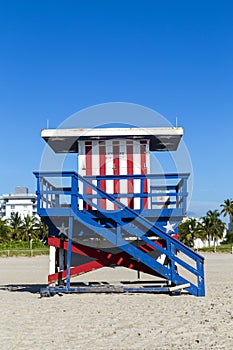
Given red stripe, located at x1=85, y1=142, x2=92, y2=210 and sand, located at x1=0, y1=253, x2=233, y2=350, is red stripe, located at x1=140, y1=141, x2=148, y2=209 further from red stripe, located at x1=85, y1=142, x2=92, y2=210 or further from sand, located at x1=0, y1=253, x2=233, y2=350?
sand, located at x1=0, y1=253, x2=233, y2=350

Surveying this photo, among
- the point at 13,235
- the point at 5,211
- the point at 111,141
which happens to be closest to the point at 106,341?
the point at 111,141

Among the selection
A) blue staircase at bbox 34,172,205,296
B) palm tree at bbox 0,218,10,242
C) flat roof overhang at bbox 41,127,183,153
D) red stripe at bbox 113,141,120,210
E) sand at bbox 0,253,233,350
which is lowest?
palm tree at bbox 0,218,10,242

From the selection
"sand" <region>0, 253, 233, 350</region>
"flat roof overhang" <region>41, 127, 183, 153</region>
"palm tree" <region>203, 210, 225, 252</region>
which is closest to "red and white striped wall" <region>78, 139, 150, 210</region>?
"flat roof overhang" <region>41, 127, 183, 153</region>

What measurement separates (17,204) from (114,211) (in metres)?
138

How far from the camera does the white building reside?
483ft

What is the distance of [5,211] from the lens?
496 feet

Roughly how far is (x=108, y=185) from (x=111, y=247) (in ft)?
5.91

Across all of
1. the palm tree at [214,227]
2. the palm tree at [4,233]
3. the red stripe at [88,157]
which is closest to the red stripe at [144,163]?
the red stripe at [88,157]

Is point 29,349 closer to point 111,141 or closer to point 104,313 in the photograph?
point 104,313

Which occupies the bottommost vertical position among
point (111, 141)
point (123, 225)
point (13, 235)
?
point (13, 235)

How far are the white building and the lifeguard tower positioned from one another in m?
133

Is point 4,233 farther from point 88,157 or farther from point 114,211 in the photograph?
point 114,211

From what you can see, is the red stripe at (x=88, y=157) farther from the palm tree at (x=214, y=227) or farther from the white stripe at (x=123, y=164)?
the palm tree at (x=214, y=227)

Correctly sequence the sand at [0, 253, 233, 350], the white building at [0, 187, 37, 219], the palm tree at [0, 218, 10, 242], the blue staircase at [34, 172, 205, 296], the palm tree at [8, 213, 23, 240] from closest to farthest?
the sand at [0, 253, 233, 350] → the blue staircase at [34, 172, 205, 296] → the palm tree at [0, 218, 10, 242] → the palm tree at [8, 213, 23, 240] → the white building at [0, 187, 37, 219]
